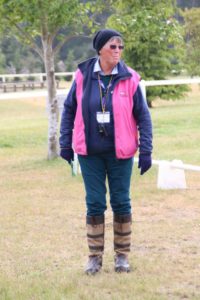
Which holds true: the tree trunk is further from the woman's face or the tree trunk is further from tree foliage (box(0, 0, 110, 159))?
the woman's face

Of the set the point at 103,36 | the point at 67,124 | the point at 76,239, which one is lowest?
the point at 76,239

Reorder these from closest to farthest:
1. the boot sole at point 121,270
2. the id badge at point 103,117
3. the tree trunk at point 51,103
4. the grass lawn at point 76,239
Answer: the grass lawn at point 76,239
the id badge at point 103,117
the boot sole at point 121,270
the tree trunk at point 51,103

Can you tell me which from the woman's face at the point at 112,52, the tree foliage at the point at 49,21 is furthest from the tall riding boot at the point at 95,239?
the tree foliage at the point at 49,21

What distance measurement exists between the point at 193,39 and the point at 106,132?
34.0 metres

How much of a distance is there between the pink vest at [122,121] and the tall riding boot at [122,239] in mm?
540

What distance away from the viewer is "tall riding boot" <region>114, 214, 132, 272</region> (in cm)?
533

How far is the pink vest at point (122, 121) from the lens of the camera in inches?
199

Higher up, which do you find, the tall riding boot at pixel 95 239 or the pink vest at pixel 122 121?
the pink vest at pixel 122 121

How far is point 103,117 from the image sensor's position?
5.06 m

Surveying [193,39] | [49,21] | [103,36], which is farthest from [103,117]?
[193,39]

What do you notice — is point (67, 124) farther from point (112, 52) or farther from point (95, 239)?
point (95, 239)

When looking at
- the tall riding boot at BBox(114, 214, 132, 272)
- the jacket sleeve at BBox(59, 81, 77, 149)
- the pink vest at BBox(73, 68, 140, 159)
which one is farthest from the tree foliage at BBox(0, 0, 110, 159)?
the tall riding boot at BBox(114, 214, 132, 272)

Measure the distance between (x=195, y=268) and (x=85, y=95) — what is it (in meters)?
1.62

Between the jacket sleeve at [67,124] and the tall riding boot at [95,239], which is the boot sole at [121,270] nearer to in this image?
the tall riding boot at [95,239]
